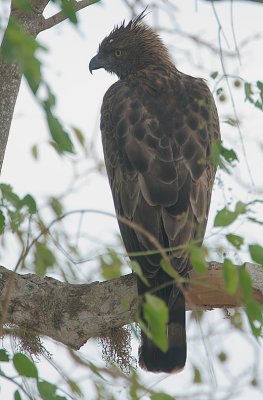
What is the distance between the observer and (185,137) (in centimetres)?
555

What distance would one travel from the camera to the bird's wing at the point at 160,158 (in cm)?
497

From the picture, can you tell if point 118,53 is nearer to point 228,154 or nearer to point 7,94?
point 7,94

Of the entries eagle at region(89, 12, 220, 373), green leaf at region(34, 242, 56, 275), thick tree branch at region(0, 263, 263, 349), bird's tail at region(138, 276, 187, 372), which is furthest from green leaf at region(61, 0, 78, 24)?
bird's tail at region(138, 276, 187, 372)

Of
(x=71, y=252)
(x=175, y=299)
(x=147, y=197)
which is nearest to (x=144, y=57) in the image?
(x=147, y=197)

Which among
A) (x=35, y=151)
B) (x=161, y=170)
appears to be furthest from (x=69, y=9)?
(x=161, y=170)

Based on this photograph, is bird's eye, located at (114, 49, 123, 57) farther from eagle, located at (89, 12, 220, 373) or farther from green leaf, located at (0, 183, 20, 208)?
green leaf, located at (0, 183, 20, 208)

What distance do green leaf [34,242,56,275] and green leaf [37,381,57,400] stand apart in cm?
76

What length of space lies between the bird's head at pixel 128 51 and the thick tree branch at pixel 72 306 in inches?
107

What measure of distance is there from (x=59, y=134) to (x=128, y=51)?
15.8 ft

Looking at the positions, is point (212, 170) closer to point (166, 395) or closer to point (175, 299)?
point (175, 299)

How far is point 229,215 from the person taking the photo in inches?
108

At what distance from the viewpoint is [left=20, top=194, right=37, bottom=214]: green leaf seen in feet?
9.90

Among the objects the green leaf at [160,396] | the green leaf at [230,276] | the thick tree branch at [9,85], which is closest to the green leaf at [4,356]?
the green leaf at [160,396]

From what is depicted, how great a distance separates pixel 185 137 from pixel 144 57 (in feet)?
5.94
